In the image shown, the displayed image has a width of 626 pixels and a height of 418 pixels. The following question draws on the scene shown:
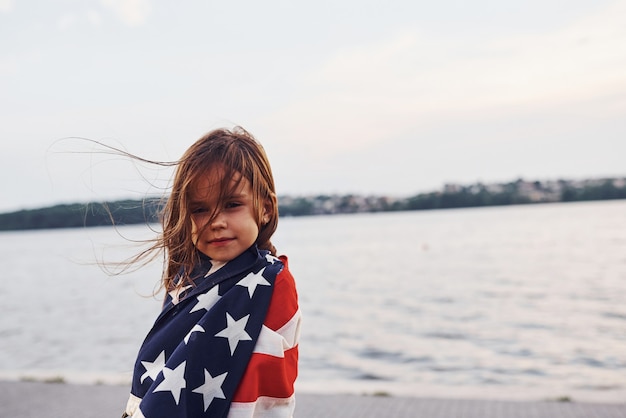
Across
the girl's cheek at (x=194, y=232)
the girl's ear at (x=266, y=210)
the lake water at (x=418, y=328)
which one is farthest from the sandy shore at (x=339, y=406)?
the girl's cheek at (x=194, y=232)

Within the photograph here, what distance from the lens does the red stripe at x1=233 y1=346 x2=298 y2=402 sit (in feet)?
5.32

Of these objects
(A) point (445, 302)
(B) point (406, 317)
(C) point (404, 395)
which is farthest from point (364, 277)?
(C) point (404, 395)

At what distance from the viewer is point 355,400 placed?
5.78 m

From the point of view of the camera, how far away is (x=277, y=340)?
1.66 m

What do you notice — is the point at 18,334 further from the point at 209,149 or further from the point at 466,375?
the point at 209,149

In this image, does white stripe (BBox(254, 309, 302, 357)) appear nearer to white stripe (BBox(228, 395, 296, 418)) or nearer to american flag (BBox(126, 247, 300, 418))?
american flag (BBox(126, 247, 300, 418))

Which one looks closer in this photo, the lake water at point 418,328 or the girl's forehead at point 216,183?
the girl's forehead at point 216,183

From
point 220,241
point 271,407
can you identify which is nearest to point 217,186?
point 220,241

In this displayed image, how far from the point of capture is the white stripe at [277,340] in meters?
1.65

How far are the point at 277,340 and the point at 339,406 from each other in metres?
4.16

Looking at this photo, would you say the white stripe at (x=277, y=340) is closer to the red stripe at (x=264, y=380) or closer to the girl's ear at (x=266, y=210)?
the red stripe at (x=264, y=380)

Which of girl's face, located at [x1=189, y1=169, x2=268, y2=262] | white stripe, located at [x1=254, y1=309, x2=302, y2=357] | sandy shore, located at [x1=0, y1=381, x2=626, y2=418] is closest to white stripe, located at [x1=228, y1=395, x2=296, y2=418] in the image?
white stripe, located at [x1=254, y1=309, x2=302, y2=357]

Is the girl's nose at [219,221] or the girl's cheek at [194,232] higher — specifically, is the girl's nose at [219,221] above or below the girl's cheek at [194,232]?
above

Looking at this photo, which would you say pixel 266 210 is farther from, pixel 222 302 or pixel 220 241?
pixel 222 302
